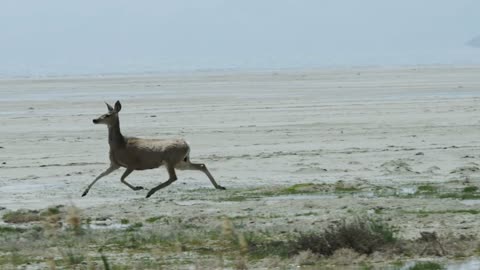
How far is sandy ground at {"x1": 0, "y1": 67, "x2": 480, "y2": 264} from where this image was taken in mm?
14836

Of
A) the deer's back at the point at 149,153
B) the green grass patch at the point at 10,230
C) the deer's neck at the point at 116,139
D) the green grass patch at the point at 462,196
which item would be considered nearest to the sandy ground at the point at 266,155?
the green grass patch at the point at 462,196

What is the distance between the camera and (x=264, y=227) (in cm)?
1333

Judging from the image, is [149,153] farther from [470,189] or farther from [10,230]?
[470,189]

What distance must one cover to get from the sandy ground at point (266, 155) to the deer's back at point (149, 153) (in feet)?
1.60

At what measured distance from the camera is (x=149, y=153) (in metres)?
17.1

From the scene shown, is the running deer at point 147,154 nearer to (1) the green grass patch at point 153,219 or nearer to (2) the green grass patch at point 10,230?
(1) the green grass patch at point 153,219

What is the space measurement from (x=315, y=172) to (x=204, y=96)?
26.7 m

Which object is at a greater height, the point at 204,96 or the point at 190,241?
the point at 190,241

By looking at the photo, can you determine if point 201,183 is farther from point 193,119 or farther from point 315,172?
point 193,119

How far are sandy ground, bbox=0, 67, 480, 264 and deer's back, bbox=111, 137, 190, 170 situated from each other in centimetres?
49

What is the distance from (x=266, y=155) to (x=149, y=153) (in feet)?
17.2

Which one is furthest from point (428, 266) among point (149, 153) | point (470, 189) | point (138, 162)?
point (138, 162)

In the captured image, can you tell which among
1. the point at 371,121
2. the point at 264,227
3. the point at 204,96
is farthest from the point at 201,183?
the point at 204,96

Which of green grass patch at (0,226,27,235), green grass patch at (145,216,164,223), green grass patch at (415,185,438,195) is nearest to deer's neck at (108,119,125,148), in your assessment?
green grass patch at (145,216,164,223)
